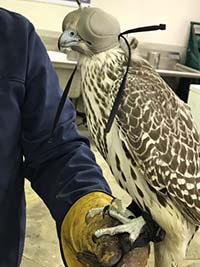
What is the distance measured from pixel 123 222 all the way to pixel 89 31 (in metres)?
0.36

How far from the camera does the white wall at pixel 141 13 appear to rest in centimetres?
434

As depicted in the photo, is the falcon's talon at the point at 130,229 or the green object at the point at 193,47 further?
the green object at the point at 193,47

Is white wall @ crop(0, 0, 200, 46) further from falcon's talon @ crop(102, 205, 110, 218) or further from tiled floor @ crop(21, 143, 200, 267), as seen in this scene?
falcon's talon @ crop(102, 205, 110, 218)

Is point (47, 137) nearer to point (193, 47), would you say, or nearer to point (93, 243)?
point (93, 243)

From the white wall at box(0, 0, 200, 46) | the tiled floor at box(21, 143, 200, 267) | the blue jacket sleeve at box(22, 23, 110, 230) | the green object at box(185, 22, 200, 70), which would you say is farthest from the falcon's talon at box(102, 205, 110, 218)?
the green object at box(185, 22, 200, 70)

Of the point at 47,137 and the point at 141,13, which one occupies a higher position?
the point at 47,137

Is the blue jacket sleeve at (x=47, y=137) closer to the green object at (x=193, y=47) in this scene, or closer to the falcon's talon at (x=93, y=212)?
the falcon's talon at (x=93, y=212)

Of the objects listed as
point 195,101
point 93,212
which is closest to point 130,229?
point 93,212

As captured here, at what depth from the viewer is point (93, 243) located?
0.97m

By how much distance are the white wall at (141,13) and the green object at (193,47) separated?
0.28ft

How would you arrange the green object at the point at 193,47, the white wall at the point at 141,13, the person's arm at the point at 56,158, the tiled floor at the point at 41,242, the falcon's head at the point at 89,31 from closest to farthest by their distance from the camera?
the falcon's head at the point at 89,31, the person's arm at the point at 56,158, the tiled floor at the point at 41,242, the white wall at the point at 141,13, the green object at the point at 193,47

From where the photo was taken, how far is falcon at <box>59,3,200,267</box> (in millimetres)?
925

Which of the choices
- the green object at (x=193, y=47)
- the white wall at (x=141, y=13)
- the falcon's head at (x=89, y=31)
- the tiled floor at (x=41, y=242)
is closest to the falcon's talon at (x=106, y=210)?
the falcon's head at (x=89, y=31)

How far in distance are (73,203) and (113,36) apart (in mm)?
417
